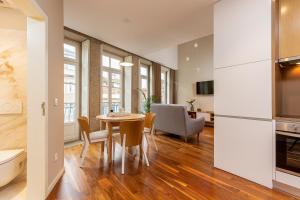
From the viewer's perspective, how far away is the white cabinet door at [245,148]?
207cm

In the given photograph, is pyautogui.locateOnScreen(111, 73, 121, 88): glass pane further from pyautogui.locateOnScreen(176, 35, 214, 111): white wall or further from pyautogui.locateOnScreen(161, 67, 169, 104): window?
pyautogui.locateOnScreen(176, 35, 214, 111): white wall

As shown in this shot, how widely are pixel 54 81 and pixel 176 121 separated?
304 centimetres

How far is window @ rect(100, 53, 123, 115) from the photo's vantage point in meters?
5.30

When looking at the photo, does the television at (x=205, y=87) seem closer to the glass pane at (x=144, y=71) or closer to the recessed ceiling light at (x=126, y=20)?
the glass pane at (x=144, y=71)

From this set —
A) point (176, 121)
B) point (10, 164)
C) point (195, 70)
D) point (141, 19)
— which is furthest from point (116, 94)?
point (195, 70)

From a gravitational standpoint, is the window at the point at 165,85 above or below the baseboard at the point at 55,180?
above

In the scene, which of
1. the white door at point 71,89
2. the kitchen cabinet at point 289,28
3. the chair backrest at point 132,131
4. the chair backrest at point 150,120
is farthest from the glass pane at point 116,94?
the kitchen cabinet at point 289,28

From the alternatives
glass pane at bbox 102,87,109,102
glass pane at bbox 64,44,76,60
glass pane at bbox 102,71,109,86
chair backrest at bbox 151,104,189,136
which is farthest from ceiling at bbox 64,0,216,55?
chair backrest at bbox 151,104,189,136

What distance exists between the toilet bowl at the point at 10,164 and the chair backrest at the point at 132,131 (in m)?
1.41

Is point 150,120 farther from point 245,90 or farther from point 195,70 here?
point 195,70

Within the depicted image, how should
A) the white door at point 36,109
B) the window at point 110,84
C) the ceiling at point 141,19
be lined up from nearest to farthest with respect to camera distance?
1. the white door at point 36,109
2. the ceiling at point 141,19
3. the window at point 110,84

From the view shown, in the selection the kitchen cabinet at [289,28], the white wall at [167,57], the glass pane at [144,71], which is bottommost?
the kitchen cabinet at [289,28]

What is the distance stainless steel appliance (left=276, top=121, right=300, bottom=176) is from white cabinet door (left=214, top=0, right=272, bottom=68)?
88cm

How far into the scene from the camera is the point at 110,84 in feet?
18.2
